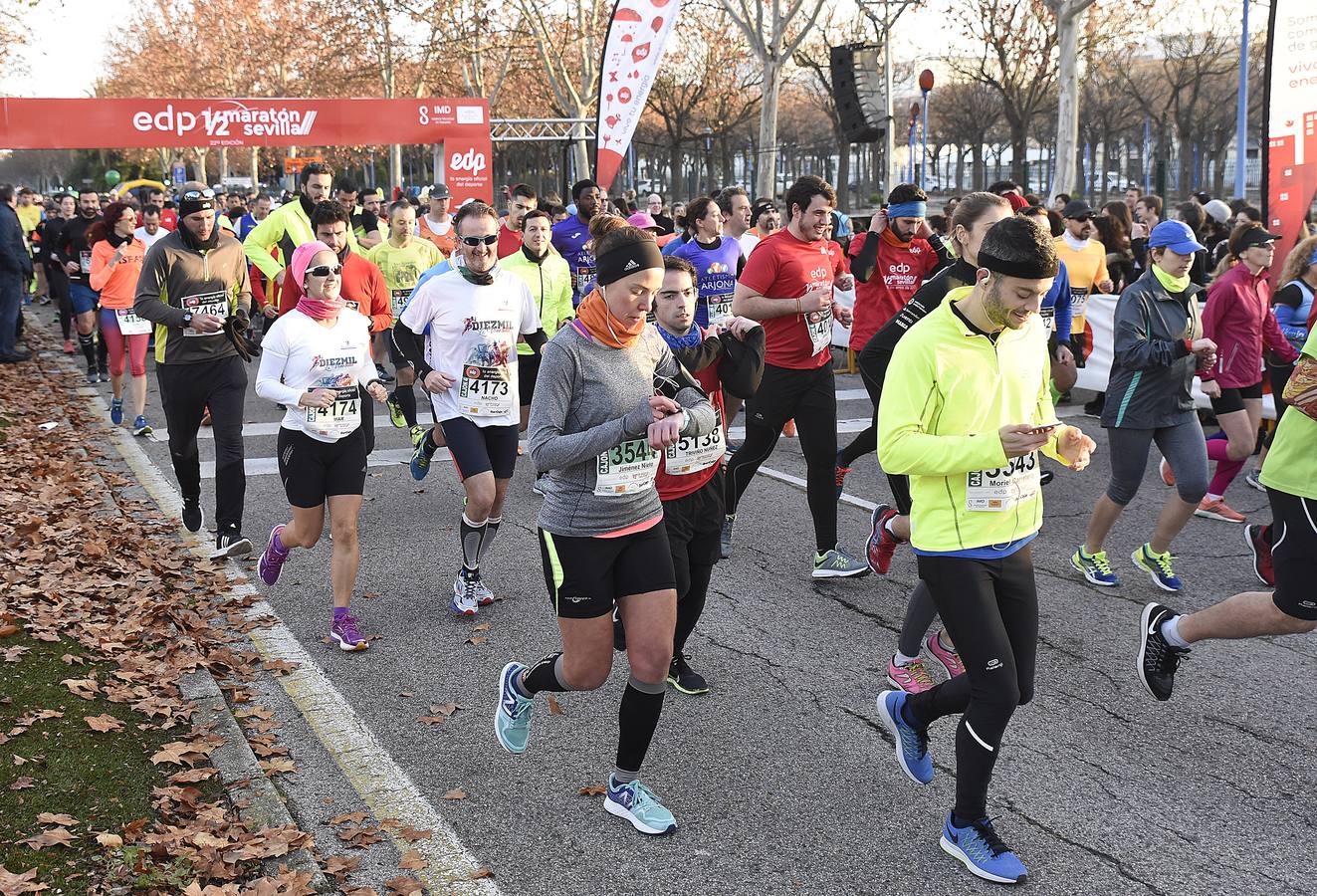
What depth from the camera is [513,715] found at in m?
4.44

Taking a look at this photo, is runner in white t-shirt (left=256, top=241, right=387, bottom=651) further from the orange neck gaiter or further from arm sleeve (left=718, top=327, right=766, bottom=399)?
the orange neck gaiter

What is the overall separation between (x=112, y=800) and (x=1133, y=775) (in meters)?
3.59

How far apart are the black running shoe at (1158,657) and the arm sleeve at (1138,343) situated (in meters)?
1.91

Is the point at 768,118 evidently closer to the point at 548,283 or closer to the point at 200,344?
the point at 548,283

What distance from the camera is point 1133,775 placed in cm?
452

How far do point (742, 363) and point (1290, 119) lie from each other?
9963 millimetres

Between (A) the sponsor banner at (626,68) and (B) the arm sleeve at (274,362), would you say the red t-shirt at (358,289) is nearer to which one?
(B) the arm sleeve at (274,362)

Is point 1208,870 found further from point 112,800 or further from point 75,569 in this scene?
point 75,569

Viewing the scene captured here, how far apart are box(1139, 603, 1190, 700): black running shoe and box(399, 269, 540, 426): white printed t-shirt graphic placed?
321 cm

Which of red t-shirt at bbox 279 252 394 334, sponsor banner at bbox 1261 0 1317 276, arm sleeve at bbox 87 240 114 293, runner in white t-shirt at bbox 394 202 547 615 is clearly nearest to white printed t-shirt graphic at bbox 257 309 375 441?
runner in white t-shirt at bbox 394 202 547 615

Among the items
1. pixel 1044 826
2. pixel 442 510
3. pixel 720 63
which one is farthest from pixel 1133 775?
pixel 720 63

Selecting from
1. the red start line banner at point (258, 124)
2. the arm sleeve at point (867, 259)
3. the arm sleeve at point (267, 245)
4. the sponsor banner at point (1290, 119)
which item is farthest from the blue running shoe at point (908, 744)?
the red start line banner at point (258, 124)

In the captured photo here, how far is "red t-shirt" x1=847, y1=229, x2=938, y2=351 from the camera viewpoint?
811 centimetres

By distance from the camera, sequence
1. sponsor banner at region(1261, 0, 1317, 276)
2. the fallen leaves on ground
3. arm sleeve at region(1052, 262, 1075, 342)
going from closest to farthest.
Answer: the fallen leaves on ground, arm sleeve at region(1052, 262, 1075, 342), sponsor banner at region(1261, 0, 1317, 276)
